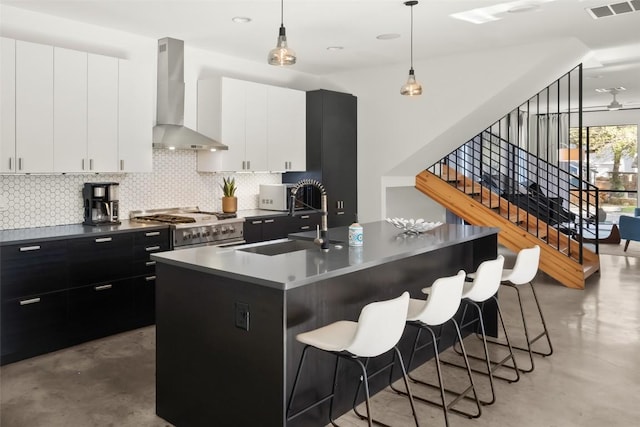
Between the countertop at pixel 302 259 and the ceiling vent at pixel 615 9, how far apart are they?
2.44 m

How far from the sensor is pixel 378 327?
250cm

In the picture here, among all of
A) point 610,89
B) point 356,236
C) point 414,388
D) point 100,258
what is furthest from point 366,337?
point 610,89

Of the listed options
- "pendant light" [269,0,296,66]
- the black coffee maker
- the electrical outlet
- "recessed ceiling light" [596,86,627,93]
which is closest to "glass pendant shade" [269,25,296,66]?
"pendant light" [269,0,296,66]

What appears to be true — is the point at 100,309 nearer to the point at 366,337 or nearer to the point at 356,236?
the point at 356,236

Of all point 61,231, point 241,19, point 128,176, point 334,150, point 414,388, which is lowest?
point 414,388

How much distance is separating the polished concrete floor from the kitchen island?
0.54 ft

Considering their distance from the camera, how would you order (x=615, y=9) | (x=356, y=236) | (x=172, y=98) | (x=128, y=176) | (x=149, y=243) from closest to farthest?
(x=356, y=236) < (x=615, y=9) < (x=149, y=243) < (x=128, y=176) < (x=172, y=98)

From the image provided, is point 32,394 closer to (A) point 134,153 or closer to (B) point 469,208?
(A) point 134,153

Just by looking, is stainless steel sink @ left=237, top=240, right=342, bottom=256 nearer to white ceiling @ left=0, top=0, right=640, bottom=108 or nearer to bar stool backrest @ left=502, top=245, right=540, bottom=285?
bar stool backrest @ left=502, top=245, right=540, bottom=285

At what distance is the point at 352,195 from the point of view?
7352 mm

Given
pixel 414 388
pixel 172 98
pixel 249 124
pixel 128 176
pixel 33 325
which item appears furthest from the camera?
pixel 249 124

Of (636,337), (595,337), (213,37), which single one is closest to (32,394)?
(213,37)

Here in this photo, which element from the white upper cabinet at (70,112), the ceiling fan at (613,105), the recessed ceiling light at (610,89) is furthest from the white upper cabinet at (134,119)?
the ceiling fan at (613,105)

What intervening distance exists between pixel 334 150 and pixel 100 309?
3.68m
